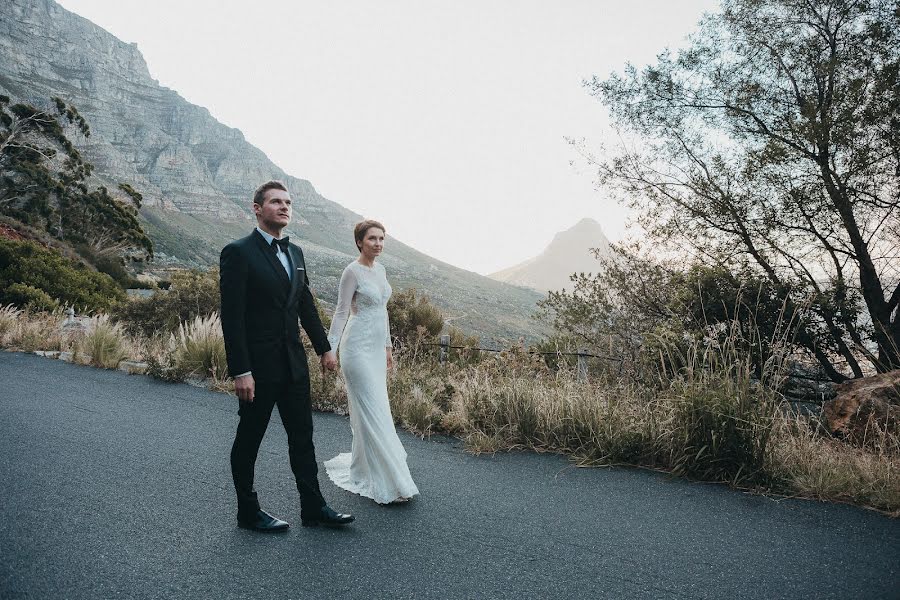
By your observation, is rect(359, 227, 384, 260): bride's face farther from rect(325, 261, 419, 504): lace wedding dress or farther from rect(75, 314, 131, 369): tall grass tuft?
rect(75, 314, 131, 369): tall grass tuft

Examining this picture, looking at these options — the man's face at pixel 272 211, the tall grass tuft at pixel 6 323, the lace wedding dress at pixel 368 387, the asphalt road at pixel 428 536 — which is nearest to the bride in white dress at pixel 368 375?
the lace wedding dress at pixel 368 387

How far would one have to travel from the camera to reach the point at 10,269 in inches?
586

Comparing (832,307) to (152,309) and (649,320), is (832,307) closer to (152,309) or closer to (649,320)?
(649,320)

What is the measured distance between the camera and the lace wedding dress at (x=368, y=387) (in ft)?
12.8

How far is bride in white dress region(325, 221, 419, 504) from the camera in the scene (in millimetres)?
3916

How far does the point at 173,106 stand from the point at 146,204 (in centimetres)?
9310

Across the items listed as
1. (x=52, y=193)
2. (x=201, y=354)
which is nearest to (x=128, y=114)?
(x=52, y=193)

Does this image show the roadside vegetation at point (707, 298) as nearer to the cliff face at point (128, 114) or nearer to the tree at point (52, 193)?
the tree at point (52, 193)

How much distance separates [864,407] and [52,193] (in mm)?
39003

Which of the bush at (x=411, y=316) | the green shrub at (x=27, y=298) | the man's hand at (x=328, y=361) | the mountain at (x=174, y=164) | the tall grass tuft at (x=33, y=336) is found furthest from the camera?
the mountain at (x=174, y=164)

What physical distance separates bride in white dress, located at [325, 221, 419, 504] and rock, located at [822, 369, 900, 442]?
16.3 feet

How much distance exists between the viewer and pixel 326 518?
3436 millimetres

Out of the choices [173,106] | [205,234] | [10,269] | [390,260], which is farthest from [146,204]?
[10,269]

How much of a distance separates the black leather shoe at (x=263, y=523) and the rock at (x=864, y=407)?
574 centimetres
